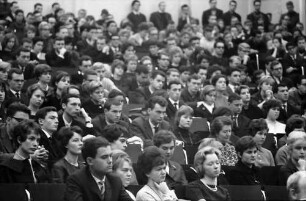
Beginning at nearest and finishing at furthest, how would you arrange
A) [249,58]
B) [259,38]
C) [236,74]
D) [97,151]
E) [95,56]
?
[97,151]
[236,74]
[95,56]
[249,58]
[259,38]

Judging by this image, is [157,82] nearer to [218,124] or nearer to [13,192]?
[218,124]

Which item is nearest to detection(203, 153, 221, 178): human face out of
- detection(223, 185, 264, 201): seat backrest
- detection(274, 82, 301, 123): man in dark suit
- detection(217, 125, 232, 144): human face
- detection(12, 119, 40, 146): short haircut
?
detection(223, 185, 264, 201): seat backrest

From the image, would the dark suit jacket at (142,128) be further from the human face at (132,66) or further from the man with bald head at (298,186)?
the man with bald head at (298,186)

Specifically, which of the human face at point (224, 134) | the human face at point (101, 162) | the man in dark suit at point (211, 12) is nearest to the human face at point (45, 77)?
the human face at point (224, 134)

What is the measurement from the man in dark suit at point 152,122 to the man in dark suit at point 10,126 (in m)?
1.39

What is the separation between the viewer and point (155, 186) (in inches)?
200

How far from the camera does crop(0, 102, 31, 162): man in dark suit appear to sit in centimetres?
604

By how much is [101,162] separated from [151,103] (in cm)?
302

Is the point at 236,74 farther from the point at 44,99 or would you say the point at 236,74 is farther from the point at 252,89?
the point at 44,99

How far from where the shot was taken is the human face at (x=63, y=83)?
8172 millimetres

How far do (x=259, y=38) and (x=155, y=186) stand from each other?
898cm

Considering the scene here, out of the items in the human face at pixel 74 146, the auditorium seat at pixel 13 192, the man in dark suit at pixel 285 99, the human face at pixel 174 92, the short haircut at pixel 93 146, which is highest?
the short haircut at pixel 93 146

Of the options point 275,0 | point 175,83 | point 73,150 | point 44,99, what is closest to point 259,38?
point 275,0

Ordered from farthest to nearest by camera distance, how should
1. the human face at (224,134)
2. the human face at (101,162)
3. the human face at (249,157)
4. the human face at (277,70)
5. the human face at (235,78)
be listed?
the human face at (277,70) → the human face at (235,78) → the human face at (224,134) → the human face at (249,157) → the human face at (101,162)
